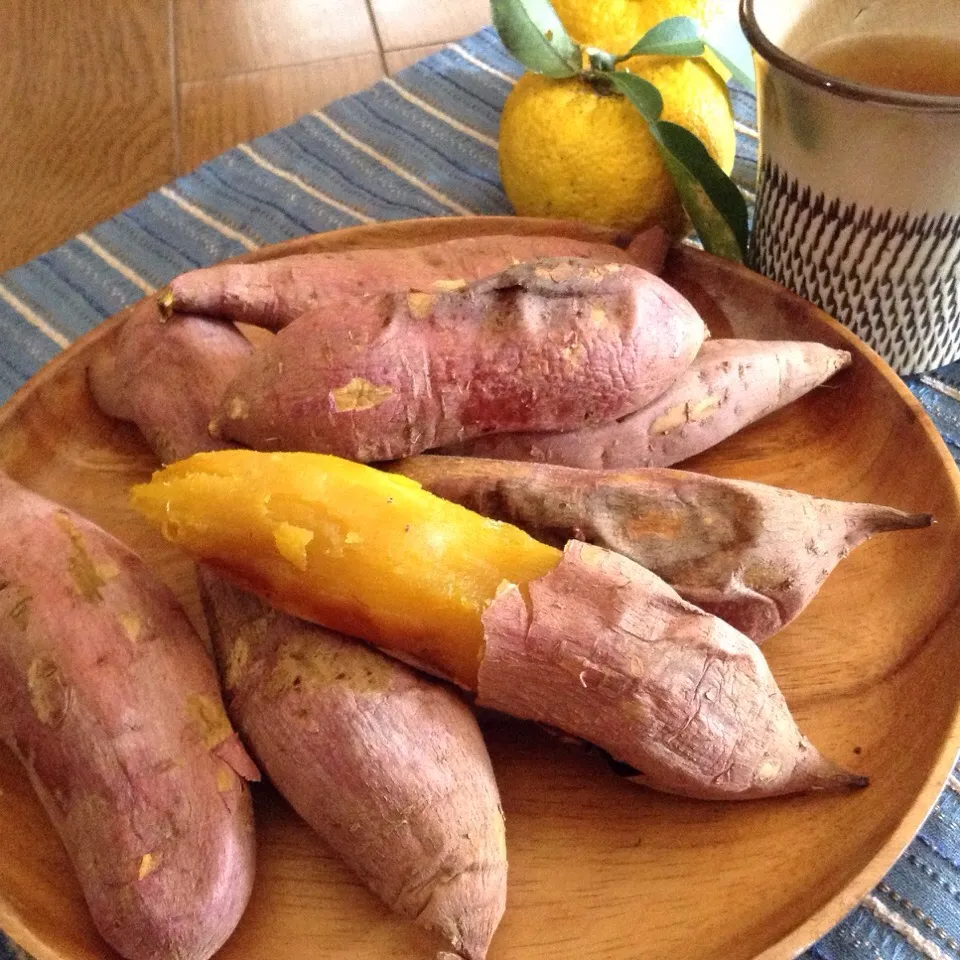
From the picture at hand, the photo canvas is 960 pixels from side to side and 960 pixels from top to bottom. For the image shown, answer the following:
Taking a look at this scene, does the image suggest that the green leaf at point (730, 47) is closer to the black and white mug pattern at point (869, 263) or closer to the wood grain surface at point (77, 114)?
the black and white mug pattern at point (869, 263)

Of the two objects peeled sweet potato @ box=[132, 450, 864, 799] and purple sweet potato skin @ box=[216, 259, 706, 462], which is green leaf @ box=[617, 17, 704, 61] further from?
peeled sweet potato @ box=[132, 450, 864, 799]

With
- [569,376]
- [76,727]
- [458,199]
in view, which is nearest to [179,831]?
[76,727]

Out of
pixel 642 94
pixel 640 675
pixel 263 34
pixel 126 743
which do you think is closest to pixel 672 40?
pixel 642 94

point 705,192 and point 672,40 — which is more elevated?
point 672,40

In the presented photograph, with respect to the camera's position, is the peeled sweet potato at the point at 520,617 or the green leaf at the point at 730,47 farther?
the green leaf at the point at 730,47

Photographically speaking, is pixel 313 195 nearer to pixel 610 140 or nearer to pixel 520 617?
pixel 610 140

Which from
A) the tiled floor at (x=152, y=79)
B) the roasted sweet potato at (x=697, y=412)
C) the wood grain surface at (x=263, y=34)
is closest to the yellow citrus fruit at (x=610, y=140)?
the roasted sweet potato at (x=697, y=412)
